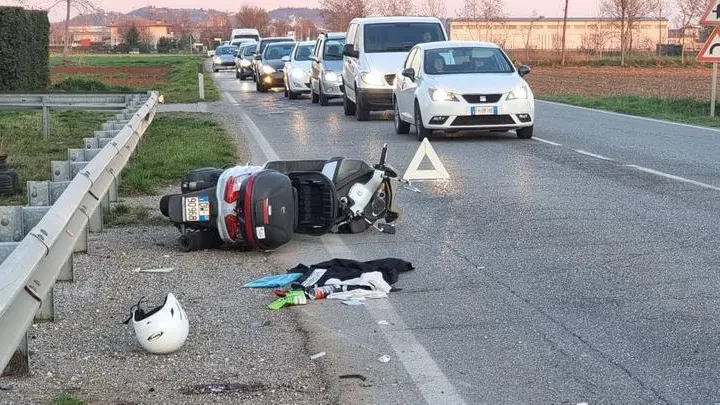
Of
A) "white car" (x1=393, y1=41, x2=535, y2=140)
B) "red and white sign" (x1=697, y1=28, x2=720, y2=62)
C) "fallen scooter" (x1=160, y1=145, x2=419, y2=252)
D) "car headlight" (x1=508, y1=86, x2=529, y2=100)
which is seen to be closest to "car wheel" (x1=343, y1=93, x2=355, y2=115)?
"white car" (x1=393, y1=41, x2=535, y2=140)

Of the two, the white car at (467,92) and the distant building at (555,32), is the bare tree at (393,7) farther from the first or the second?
the white car at (467,92)

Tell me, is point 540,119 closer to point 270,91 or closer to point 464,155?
point 464,155

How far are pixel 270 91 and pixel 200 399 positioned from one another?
117 ft

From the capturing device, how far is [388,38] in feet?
80.7

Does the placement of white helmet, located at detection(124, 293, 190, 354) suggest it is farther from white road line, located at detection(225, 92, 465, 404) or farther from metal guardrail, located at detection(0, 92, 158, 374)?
white road line, located at detection(225, 92, 465, 404)

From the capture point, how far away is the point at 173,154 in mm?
15164

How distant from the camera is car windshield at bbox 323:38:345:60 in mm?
30281

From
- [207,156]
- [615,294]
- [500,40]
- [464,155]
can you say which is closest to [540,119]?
[464,155]

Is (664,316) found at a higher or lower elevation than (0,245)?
lower

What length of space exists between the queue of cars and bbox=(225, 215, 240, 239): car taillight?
9.75 meters

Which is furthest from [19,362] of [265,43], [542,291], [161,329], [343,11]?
[343,11]

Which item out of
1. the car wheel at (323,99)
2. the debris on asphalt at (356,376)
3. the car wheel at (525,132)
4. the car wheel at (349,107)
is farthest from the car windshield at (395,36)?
the debris on asphalt at (356,376)

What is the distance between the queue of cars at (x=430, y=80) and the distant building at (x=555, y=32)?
5817 centimetres

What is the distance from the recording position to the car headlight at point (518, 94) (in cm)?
1775
